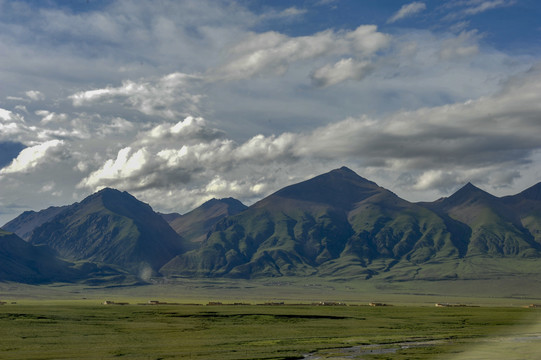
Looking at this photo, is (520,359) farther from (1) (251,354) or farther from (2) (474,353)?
(1) (251,354)

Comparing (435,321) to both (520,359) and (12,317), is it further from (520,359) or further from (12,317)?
(12,317)

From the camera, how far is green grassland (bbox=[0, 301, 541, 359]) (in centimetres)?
10608

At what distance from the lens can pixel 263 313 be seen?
7741 inches

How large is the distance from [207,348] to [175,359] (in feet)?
53.2

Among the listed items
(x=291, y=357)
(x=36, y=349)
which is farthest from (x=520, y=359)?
(x=36, y=349)

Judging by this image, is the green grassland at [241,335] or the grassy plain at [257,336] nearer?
the grassy plain at [257,336]

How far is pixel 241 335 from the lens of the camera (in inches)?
5453

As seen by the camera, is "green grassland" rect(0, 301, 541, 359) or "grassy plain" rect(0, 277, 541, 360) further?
"green grassland" rect(0, 301, 541, 359)

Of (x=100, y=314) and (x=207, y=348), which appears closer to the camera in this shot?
(x=207, y=348)

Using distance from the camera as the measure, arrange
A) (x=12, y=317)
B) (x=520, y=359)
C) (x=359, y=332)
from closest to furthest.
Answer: (x=520, y=359)
(x=359, y=332)
(x=12, y=317)

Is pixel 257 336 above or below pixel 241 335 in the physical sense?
below

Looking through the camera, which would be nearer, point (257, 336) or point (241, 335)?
point (257, 336)

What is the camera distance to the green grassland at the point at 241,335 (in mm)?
106081

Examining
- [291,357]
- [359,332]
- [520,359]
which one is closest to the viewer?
[520,359]
